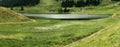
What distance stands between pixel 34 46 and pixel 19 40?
14.7 ft

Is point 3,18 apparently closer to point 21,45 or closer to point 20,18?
point 20,18

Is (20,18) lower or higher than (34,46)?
lower

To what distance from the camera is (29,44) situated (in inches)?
1972

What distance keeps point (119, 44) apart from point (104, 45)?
3.10 m

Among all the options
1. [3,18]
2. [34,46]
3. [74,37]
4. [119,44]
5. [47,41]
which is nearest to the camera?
[119,44]

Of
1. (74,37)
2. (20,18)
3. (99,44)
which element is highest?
(99,44)

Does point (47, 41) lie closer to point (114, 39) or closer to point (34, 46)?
point (34, 46)

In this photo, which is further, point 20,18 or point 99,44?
point 20,18

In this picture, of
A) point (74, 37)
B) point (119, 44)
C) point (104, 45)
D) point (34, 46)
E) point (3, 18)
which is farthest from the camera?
point (3, 18)

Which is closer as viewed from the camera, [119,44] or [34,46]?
[119,44]

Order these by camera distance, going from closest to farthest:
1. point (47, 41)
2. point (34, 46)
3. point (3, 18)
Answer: point (34, 46), point (47, 41), point (3, 18)

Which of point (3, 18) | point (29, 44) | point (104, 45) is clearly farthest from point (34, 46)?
point (3, 18)

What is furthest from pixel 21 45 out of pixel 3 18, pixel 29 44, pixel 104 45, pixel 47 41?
pixel 3 18

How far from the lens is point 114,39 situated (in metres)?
37.0
